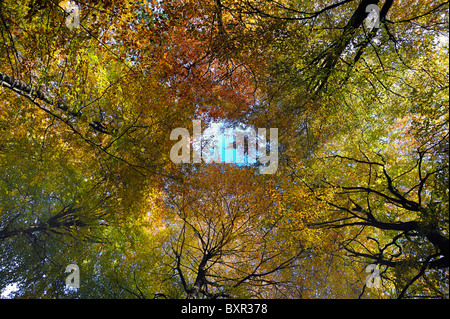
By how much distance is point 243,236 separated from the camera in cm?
850

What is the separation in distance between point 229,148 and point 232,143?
24 cm

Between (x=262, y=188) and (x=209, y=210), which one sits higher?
(x=262, y=188)

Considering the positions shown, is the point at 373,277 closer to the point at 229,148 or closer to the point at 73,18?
the point at 229,148

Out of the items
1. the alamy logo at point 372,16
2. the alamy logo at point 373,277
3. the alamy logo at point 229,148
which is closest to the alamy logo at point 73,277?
the alamy logo at point 229,148

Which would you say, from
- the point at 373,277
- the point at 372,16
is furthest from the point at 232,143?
the point at 373,277

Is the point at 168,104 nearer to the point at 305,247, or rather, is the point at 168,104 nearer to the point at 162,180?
the point at 162,180

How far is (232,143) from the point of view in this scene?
379 inches

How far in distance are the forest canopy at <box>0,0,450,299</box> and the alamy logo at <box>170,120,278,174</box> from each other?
177 mm

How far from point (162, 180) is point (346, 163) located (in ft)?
20.6

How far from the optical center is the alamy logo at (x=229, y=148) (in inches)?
333

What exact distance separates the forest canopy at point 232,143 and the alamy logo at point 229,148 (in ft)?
0.58

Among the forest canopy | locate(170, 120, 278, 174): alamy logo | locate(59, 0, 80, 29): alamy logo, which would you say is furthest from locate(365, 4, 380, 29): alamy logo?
locate(59, 0, 80, 29): alamy logo

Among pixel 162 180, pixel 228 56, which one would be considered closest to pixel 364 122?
pixel 228 56

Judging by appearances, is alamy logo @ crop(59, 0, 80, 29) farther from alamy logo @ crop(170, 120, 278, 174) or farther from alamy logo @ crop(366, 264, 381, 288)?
alamy logo @ crop(366, 264, 381, 288)
